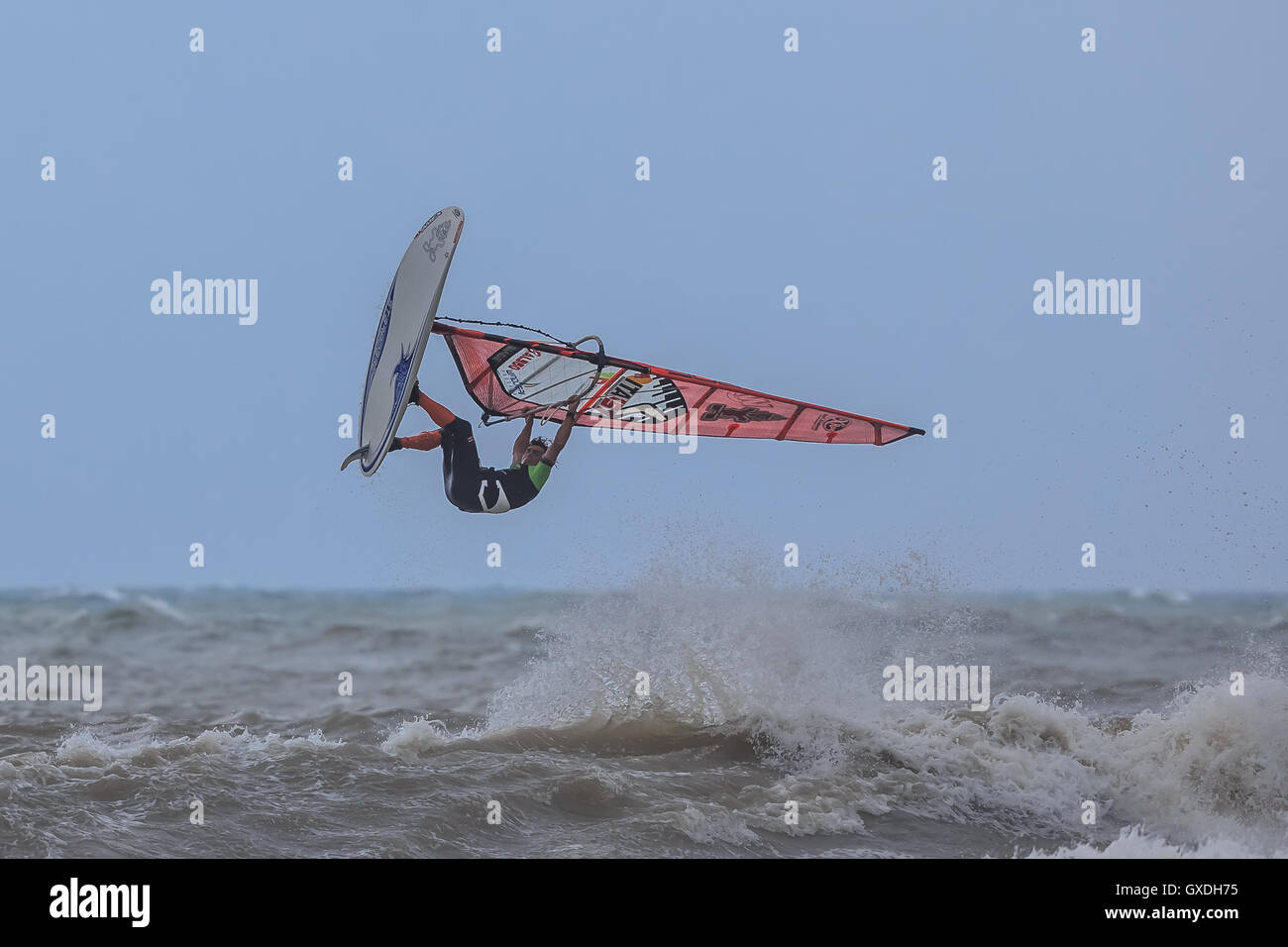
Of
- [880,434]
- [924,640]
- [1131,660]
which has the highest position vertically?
[880,434]

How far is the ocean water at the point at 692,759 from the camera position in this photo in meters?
6.63

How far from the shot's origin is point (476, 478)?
681 cm

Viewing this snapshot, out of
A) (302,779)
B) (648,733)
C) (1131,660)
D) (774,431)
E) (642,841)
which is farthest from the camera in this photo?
(1131,660)

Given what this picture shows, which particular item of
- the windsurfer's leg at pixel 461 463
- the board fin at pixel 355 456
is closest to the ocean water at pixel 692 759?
the windsurfer's leg at pixel 461 463

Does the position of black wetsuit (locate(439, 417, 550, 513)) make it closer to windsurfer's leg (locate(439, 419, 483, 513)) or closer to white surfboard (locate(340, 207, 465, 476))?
windsurfer's leg (locate(439, 419, 483, 513))

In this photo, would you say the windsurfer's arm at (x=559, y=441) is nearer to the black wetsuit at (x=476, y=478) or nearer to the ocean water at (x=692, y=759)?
the black wetsuit at (x=476, y=478)

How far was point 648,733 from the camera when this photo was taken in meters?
8.69

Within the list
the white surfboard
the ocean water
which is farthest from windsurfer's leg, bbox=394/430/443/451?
the ocean water

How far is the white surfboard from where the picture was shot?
6301 millimetres

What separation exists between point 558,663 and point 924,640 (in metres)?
3.12

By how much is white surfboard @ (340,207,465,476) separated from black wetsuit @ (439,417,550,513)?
1.40 feet

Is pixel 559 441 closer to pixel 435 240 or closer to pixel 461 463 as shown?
pixel 461 463
